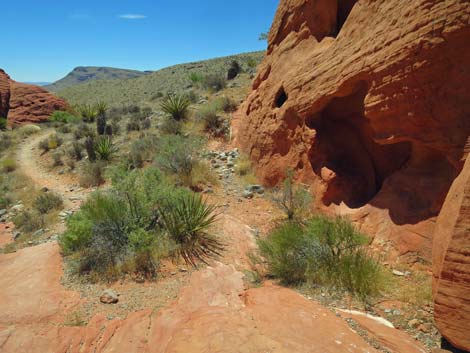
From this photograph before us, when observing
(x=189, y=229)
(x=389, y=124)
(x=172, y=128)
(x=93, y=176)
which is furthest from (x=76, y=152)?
(x=389, y=124)

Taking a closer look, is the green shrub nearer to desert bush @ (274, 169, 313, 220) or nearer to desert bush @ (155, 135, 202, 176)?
desert bush @ (155, 135, 202, 176)

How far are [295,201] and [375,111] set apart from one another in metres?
2.24

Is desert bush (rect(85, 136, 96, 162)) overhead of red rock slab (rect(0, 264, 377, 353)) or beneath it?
overhead

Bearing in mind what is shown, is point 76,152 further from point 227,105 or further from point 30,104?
point 30,104

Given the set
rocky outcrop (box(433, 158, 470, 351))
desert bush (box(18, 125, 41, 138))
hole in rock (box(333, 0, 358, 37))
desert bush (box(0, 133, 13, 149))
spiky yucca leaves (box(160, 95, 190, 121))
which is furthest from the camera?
desert bush (box(18, 125, 41, 138))

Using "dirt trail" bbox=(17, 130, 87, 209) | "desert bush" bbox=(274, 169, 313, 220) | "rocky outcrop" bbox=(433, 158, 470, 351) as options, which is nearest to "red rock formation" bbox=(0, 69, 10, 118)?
"dirt trail" bbox=(17, 130, 87, 209)

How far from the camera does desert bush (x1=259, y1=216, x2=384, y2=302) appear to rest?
11.1 feet

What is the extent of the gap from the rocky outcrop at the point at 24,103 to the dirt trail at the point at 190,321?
20.0m

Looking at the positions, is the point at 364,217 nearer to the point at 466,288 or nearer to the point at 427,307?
the point at 427,307

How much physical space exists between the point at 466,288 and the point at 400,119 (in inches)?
94.4

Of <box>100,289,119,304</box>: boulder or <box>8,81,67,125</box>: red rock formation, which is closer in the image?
<box>100,289,119,304</box>: boulder

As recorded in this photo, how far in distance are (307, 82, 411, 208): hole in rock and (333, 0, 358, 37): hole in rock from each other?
5.78ft

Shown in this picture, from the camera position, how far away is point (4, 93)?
69.0 ft

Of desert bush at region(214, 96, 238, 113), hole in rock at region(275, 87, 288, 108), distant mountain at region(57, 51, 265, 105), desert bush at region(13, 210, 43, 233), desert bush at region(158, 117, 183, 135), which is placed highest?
distant mountain at region(57, 51, 265, 105)
